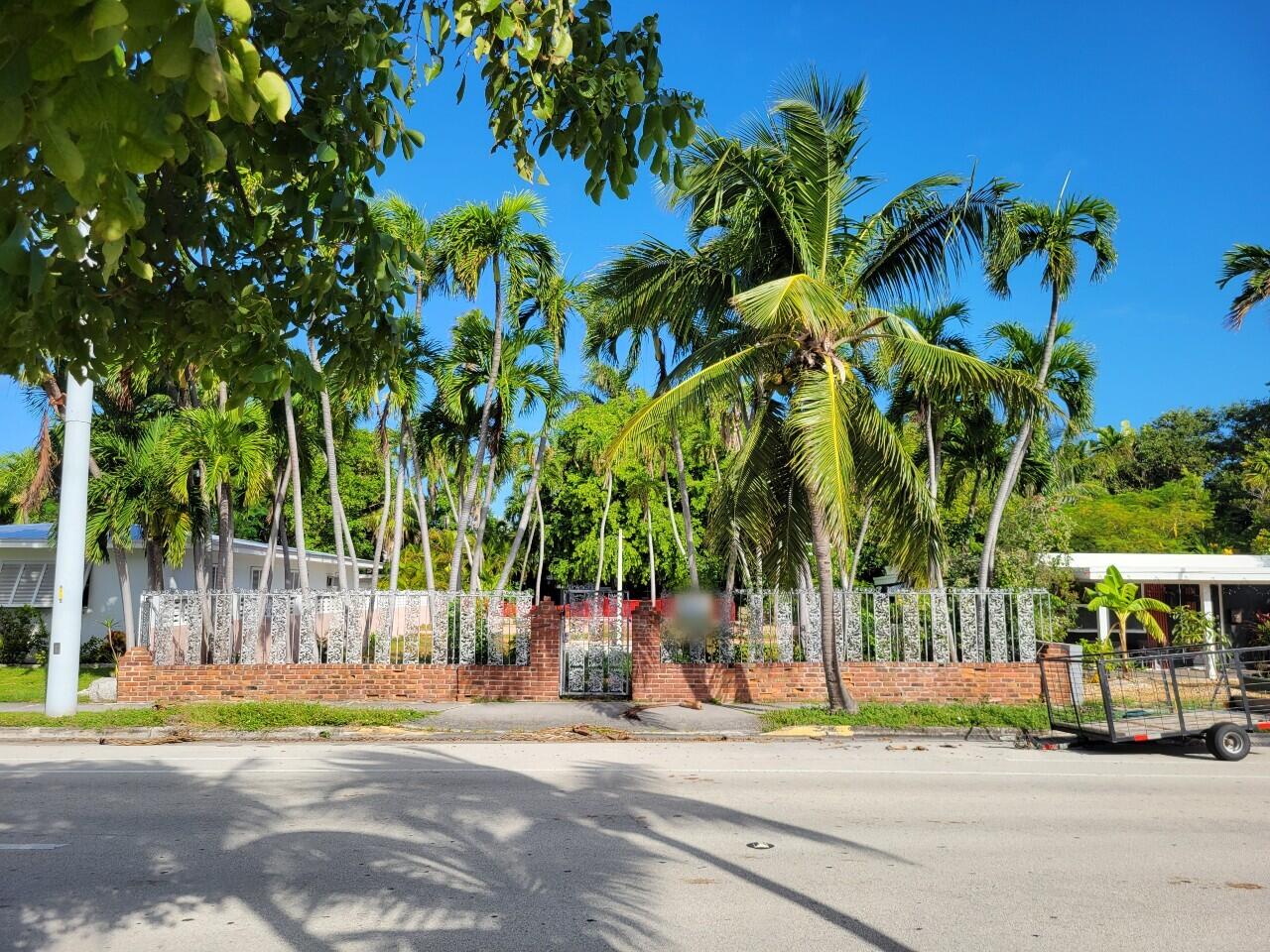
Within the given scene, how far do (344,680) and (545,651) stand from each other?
132 inches

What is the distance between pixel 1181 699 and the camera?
1223 cm

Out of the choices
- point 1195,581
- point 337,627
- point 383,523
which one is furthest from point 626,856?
point 383,523

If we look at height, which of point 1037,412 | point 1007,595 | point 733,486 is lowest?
point 1007,595

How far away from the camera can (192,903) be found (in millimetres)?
6027

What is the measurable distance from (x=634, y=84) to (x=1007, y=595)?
14.7 metres

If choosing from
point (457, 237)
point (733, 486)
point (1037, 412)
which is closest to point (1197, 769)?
point (1037, 412)

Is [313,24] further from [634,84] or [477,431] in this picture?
[477,431]

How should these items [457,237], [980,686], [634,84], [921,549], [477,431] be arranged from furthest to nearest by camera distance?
[477,431], [457,237], [980,686], [921,549], [634,84]

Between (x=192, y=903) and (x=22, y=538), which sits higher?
(x=22, y=538)

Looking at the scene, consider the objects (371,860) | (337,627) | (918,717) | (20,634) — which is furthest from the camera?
(20,634)

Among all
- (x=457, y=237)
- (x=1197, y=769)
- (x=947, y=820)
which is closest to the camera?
(x=947, y=820)

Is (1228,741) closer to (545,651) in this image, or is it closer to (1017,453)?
(1017,453)

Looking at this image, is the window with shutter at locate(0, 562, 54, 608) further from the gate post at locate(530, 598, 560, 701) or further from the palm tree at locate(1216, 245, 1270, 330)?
the palm tree at locate(1216, 245, 1270, 330)

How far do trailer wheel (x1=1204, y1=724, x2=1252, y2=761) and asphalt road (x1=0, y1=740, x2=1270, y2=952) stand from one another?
54cm
